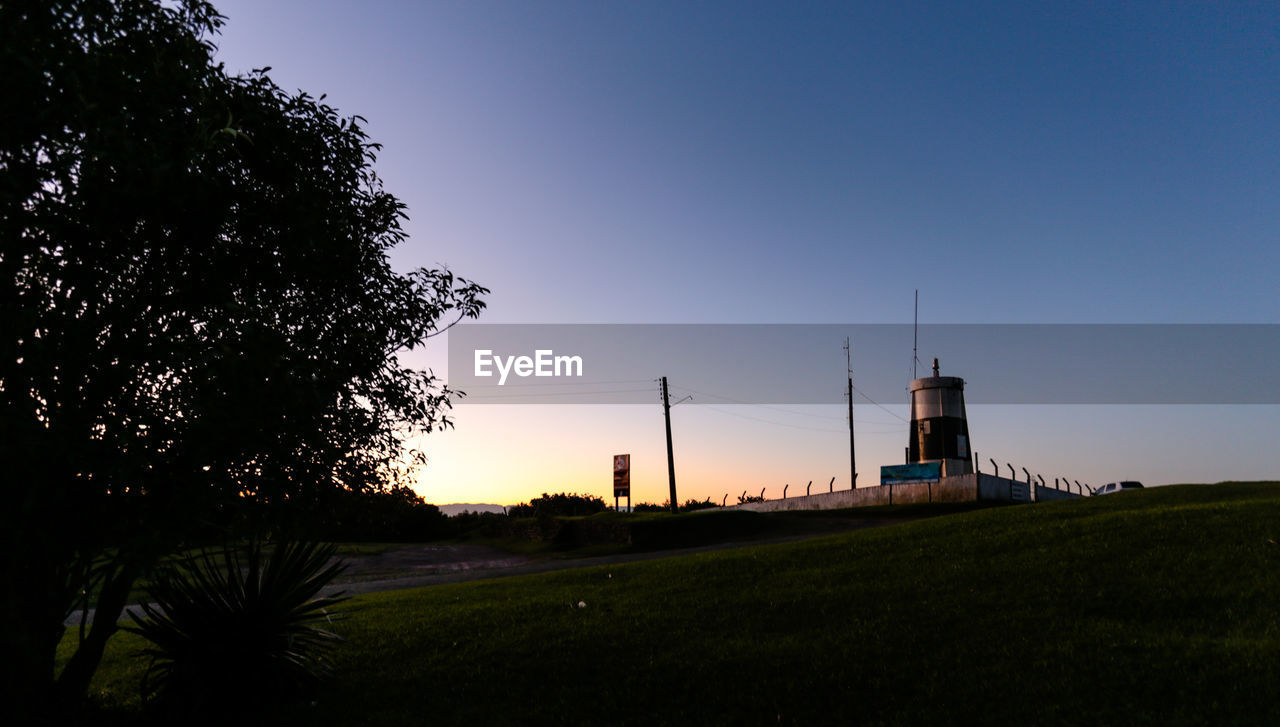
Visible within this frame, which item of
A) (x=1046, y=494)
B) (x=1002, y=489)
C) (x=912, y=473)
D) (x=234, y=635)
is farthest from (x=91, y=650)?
(x=1046, y=494)

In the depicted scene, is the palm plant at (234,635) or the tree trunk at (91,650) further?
the palm plant at (234,635)

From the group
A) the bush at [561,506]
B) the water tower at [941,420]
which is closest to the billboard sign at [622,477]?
the bush at [561,506]

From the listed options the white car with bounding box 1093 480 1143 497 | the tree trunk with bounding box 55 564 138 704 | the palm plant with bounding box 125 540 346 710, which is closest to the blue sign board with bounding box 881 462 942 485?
the white car with bounding box 1093 480 1143 497

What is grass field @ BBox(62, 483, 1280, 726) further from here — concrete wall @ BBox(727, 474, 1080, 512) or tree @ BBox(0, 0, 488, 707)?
concrete wall @ BBox(727, 474, 1080, 512)

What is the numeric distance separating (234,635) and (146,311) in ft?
14.5

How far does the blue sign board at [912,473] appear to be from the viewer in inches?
1462

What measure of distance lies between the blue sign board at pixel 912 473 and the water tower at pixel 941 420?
2.53 meters

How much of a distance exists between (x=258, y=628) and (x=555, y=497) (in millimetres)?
39776

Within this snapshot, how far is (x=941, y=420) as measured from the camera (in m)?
40.8

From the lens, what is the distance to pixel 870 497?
3912cm

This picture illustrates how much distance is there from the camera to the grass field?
8211 millimetres

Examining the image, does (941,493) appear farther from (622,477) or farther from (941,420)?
(622,477)

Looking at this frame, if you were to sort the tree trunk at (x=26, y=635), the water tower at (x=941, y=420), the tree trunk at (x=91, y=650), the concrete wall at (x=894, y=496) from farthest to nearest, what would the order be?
the water tower at (x=941, y=420), the concrete wall at (x=894, y=496), the tree trunk at (x=91, y=650), the tree trunk at (x=26, y=635)

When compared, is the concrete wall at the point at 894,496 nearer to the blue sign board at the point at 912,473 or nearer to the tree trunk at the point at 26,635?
the blue sign board at the point at 912,473
